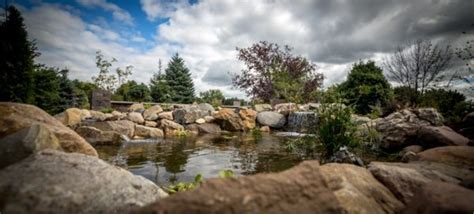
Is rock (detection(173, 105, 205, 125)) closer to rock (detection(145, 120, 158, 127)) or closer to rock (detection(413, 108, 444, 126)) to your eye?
rock (detection(145, 120, 158, 127))

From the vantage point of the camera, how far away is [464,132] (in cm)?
726

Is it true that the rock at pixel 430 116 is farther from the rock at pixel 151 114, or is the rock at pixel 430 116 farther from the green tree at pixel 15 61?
the green tree at pixel 15 61

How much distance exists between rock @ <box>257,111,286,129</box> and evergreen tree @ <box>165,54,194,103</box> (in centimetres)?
1683

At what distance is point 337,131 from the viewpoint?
15.6 ft

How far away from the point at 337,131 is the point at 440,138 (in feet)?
7.97

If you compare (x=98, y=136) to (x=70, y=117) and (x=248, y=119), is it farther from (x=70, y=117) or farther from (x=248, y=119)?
(x=248, y=119)

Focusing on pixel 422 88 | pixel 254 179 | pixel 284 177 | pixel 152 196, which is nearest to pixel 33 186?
pixel 152 196

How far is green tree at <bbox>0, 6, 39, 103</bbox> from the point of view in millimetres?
9398

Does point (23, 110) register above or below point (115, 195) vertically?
above

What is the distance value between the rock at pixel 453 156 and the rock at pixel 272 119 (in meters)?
11.7

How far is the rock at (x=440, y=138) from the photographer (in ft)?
17.1

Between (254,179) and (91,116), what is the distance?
532 inches

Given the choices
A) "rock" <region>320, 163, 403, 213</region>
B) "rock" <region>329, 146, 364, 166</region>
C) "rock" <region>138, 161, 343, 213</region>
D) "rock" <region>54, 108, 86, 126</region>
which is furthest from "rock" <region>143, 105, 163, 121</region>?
"rock" <region>138, 161, 343, 213</region>

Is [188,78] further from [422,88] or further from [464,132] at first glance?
[464,132]
